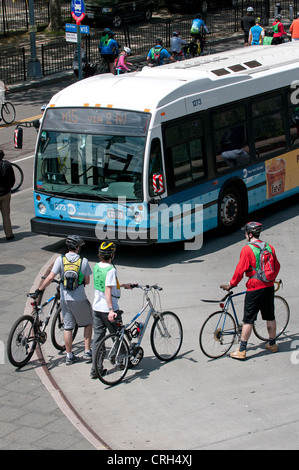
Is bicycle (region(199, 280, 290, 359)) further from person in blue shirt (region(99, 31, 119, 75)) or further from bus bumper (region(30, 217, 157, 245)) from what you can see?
person in blue shirt (region(99, 31, 119, 75))

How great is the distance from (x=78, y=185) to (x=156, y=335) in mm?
4394

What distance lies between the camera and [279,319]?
34.9 ft

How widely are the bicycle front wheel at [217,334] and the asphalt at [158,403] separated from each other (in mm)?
159

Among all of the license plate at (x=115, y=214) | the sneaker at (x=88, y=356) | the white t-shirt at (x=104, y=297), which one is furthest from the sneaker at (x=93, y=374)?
the license plate at (x=115, y=214)

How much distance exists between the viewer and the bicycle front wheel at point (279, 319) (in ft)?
34.6

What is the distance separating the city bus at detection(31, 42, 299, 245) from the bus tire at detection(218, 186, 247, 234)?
20 millimetres

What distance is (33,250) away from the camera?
14.4 meters

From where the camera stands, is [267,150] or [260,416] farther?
[267,150]

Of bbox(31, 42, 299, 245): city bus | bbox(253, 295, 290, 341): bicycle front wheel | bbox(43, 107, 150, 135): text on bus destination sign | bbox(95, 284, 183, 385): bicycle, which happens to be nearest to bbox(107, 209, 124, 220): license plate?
bbox(31, 42, 299, 245): city bus

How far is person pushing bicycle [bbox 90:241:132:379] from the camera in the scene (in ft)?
30.5

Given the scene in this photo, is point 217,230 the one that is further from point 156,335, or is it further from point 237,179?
point 156,335

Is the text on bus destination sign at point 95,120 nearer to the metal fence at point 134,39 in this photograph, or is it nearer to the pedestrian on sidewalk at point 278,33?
the metal fence at point 134,39

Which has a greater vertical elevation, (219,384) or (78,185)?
(78,185)
